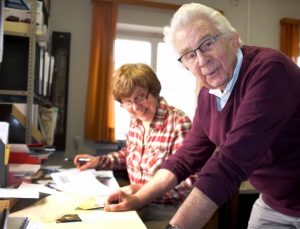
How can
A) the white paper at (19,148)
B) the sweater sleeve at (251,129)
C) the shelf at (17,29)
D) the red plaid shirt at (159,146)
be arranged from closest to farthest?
the sweater sleeve at (251,129) < the red plaid shirt at (159,146) < the white paper at (19,148) < the shelf at (17,29)

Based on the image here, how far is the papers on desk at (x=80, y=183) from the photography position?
4.51 ft

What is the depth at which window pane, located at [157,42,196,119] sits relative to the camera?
4051 mm

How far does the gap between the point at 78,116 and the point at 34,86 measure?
1.52 metres

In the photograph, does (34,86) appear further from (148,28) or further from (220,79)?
(148,28)

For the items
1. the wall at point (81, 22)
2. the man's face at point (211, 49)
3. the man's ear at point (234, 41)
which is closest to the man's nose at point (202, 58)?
the man's face at point (211, 49)

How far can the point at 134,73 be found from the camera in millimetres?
1739

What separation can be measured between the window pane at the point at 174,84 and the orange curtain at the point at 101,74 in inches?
27.9

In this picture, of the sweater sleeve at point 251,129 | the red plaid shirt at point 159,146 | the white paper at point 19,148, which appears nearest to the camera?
the sweater sleeve at point 251,129

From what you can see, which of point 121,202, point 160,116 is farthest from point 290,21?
point 121,202

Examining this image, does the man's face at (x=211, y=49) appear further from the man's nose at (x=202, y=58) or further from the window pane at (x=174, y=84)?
the window pane at (x=174, y=84)

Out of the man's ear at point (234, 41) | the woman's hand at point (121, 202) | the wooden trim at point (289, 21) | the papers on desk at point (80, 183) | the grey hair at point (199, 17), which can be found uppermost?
the wooden trim at point (289, 21)

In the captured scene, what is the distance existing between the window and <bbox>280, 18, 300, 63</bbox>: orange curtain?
1221mm

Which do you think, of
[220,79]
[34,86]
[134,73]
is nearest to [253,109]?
[220,79]

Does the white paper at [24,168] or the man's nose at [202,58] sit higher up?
the man's nose at [202,58]
